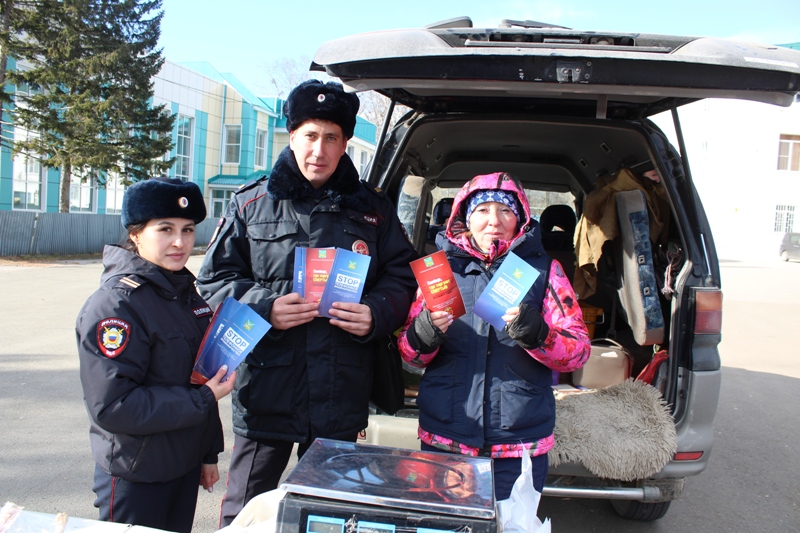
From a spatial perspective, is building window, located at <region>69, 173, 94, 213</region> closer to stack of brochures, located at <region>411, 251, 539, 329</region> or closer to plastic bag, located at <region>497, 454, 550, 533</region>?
stack of brochures, located at <region>411, 251, 539, 329</region>

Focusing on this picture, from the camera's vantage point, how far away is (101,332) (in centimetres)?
184

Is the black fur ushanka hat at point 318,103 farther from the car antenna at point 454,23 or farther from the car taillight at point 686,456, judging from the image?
the car taillight at point 686,456

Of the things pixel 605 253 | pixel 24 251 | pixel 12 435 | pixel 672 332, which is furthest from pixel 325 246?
pixel 24 251

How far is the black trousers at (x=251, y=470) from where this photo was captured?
2342 mm

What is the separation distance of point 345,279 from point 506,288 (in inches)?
22.7

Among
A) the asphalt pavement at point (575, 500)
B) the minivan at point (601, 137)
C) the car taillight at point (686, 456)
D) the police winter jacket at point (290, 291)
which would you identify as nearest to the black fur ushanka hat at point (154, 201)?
the police winter jacket at point (290, 291)

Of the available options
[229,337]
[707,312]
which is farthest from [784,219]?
[229,337]

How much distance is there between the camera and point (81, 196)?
24312 millimetres

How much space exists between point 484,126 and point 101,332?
8.32 feet

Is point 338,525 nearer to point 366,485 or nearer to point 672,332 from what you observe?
Result: point 366,485

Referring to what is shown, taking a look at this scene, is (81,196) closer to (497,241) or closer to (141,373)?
(141,373)

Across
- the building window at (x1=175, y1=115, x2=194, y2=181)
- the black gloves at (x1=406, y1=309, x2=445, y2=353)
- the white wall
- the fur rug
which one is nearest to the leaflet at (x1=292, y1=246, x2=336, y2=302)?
the black gloves at (x1=406, y1=309, x2=445, y2=353)

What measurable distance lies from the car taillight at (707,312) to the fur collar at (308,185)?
1544 mm

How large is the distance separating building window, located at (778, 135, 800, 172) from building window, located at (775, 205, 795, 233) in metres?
1.97
